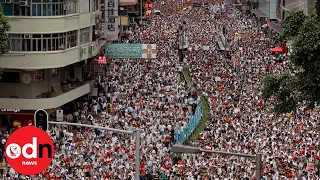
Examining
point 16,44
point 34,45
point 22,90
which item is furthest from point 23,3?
point 22,90

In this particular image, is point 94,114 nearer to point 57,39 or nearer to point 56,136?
point 57,39

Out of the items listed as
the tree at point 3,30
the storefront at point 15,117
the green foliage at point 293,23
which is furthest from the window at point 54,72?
the green foliage at point 293,23

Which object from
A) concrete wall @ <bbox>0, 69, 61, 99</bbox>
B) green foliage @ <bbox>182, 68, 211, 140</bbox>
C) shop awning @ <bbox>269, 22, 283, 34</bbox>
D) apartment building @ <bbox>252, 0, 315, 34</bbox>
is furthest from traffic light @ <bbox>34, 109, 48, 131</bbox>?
shop awning @ <bbox>269, 22, 283, 34</bbox>

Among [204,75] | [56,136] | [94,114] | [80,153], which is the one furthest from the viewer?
[204,75]

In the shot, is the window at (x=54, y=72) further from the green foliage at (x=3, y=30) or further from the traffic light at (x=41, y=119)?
the traffic light at (x=41, y=119)

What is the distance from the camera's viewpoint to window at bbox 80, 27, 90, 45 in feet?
200

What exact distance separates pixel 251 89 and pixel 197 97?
4260mm

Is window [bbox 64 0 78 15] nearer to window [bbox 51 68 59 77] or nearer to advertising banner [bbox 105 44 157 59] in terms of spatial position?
window [bbox 51 68 59 77]

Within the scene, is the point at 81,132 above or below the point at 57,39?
below

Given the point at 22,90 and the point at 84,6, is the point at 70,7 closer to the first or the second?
the point at 84,6

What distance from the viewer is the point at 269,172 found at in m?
43.4

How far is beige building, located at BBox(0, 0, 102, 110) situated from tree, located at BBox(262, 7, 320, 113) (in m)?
22.0

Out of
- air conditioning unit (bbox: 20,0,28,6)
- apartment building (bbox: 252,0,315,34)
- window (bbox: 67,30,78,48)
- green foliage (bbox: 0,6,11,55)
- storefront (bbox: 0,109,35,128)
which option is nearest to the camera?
green foliage (bbox: 0,6,11,55)

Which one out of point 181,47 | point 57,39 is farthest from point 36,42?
point 181,47
